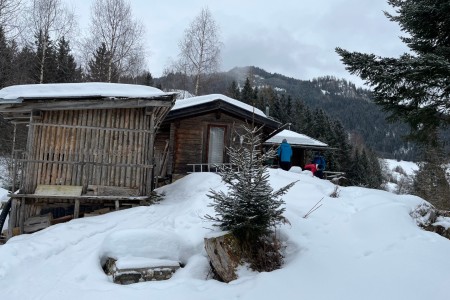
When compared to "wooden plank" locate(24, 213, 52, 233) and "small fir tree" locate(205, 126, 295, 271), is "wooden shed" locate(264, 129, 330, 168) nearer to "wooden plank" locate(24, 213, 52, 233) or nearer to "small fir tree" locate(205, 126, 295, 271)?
"wooden plank" locate(24, 213, 52, 233)

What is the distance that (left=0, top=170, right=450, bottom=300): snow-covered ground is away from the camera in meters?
5.16

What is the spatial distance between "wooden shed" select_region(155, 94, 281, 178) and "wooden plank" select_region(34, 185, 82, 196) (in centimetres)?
509

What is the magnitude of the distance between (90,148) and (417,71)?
9694 mm

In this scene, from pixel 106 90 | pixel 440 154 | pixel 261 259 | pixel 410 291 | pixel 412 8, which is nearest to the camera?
pixel 410 291

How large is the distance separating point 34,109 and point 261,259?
8.75 meters

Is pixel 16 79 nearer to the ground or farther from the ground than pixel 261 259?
farther from the ground

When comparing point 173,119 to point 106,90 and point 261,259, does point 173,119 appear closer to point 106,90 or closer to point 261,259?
point 106,90

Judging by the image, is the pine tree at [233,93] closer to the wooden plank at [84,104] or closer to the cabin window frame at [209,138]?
the cabin window frame at [209,138]

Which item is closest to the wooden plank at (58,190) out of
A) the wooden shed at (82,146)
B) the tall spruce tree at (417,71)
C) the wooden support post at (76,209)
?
the wooden shed at (82,146)

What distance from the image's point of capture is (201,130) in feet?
52.8

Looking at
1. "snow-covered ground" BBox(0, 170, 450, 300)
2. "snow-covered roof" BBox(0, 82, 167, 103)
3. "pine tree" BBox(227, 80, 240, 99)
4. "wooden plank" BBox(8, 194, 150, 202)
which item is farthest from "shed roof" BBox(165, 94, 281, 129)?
"pine tree" BBox(227, 80, 240, 99)

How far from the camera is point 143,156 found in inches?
463

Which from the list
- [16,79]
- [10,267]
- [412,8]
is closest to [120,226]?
[10,267]

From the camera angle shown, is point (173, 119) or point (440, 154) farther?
point (440, 154)
